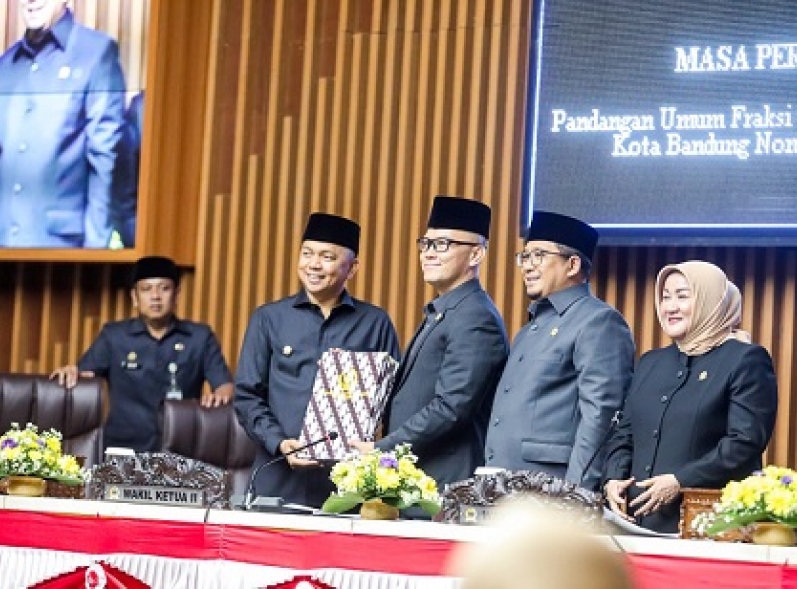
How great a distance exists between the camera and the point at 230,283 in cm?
706

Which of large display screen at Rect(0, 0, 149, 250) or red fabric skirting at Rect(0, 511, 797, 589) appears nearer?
red fabric skirting at Rect(0, 511, 797, 589)

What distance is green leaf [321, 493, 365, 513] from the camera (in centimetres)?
331

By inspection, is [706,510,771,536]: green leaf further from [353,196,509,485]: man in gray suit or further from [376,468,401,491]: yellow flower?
[353,196,509,485]: man in gray suit

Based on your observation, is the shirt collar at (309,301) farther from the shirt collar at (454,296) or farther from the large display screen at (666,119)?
the large display screen at (666,119)

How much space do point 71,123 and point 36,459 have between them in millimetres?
3569

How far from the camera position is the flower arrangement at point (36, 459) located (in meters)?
3.73

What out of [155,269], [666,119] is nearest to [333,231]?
[155,269]

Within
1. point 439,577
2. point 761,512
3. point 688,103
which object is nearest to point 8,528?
point 439,577

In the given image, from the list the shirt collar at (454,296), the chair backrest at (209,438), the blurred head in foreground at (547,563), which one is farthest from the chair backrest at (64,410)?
the blurred head in foreground at (547,563)

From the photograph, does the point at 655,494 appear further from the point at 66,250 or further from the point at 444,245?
the point at 66,250

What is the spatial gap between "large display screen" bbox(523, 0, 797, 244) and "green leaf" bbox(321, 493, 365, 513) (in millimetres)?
2735

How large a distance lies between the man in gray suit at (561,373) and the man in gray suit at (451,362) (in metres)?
0.10

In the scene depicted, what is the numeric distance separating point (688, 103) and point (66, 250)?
2828mm

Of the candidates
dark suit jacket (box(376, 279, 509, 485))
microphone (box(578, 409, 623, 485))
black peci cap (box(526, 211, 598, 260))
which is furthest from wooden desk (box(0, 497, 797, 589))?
black peci cap (box(526, 211, 598, 260))
